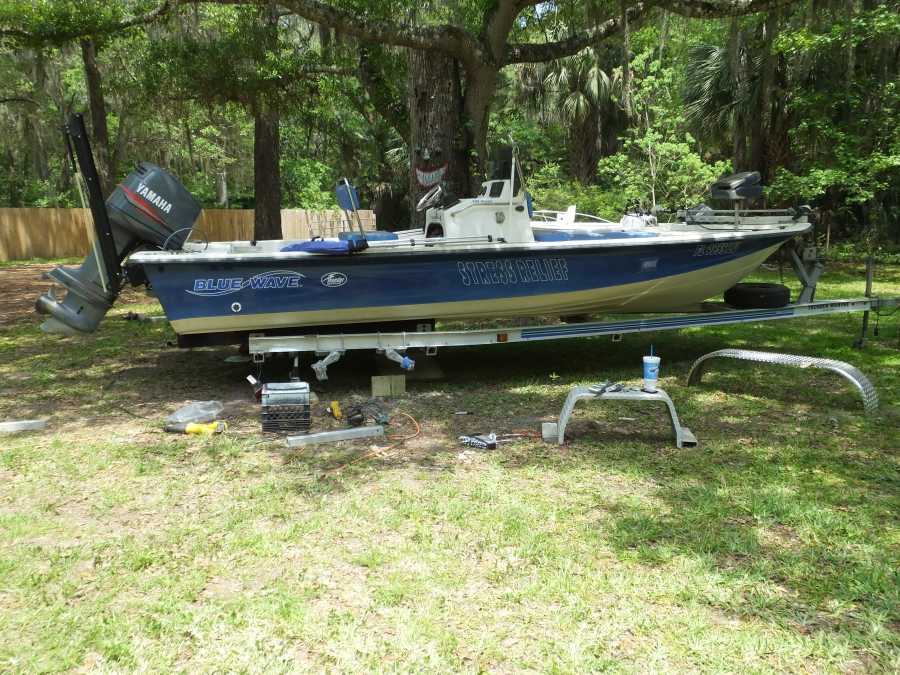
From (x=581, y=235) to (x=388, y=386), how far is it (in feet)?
8.49

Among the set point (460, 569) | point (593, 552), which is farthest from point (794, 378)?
point (460, 569)

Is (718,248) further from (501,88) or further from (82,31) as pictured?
(501,88)

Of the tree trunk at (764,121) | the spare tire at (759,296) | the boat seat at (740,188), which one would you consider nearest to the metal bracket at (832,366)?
the spare tire at (759,296)

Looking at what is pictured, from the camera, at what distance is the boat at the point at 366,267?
5840 millimetres

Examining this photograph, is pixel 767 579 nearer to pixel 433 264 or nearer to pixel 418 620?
pixel 418 620

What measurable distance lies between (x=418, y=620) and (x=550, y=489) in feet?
4.99

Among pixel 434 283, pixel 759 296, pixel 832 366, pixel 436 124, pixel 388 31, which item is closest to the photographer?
pixel 832 366

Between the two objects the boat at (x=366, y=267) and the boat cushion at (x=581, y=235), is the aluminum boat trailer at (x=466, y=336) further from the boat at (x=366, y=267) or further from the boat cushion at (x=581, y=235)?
the boat cushion at (x=581, y=235)

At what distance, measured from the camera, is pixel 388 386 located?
6.31m

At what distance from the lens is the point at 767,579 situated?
10.2 ft

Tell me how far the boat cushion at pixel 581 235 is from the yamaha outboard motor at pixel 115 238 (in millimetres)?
3428

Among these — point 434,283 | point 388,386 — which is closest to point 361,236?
point 434,283

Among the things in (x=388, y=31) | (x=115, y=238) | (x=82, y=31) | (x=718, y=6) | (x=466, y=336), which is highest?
(x=82, y=31)

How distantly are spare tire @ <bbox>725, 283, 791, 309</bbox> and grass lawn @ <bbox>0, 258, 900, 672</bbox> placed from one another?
3.89ft
